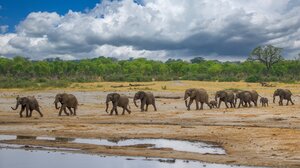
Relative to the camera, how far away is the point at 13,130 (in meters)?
27.3

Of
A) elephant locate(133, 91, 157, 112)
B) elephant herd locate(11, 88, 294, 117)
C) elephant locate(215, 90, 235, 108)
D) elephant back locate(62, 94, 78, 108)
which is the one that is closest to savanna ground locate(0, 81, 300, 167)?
elephant herd locate(11, 88, 294, 117)

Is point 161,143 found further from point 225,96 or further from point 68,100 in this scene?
point 225,96

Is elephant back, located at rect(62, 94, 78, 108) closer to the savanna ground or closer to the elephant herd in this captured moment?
the elephant herd

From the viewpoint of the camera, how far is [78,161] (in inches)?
720

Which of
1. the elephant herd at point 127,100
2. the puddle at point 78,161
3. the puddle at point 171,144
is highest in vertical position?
the elephant herd at point 127,100

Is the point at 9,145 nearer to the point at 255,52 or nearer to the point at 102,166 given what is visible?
the point at 102,166

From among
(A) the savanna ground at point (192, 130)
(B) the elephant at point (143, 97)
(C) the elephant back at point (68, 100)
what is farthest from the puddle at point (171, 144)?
(B) the elephant at point (143, 97)

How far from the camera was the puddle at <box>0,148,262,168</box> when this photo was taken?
56.5 ft

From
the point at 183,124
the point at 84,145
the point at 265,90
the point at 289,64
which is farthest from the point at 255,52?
the point at 84,145

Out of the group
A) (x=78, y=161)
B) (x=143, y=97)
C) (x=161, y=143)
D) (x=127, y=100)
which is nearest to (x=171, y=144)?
(x=161, y=143)

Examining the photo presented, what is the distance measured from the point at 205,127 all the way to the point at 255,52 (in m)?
86.5

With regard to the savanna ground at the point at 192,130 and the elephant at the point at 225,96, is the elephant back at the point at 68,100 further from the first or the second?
the elephant at the point at 225,96

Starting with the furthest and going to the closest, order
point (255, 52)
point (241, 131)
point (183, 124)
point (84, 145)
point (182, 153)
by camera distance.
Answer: point (255, 52)
point (183, 124)
point (241, 131)
point (84, 145)
point (182, 153)

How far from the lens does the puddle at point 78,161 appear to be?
17234mm
